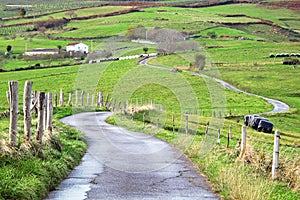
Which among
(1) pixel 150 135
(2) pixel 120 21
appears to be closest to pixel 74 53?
(2) pixel 120 21

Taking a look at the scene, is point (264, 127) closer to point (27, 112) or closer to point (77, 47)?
point (27, 112)

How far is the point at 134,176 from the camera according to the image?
55.9 feet

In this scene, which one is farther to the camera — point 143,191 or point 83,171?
point 83,171

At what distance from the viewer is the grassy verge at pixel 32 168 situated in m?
12.4

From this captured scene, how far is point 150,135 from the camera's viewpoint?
32719 millimetres

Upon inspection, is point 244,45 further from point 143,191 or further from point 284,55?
point 143,191

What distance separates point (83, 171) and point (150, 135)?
15.1m

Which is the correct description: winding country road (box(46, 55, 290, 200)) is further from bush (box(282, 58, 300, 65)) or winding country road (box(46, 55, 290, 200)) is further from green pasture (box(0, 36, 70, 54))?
green pasture (box(0, 36, 70, 54))

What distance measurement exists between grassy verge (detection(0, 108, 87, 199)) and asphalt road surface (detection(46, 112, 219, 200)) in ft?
1.10

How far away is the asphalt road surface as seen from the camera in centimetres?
1412

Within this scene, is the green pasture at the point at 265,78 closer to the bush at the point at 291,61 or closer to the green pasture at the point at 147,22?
the bush at the point at 291,61

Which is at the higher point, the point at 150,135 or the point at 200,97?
the point at 150,135

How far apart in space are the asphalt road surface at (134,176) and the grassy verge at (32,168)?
0.34 m

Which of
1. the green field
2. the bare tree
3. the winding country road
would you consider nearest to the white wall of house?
the green field
